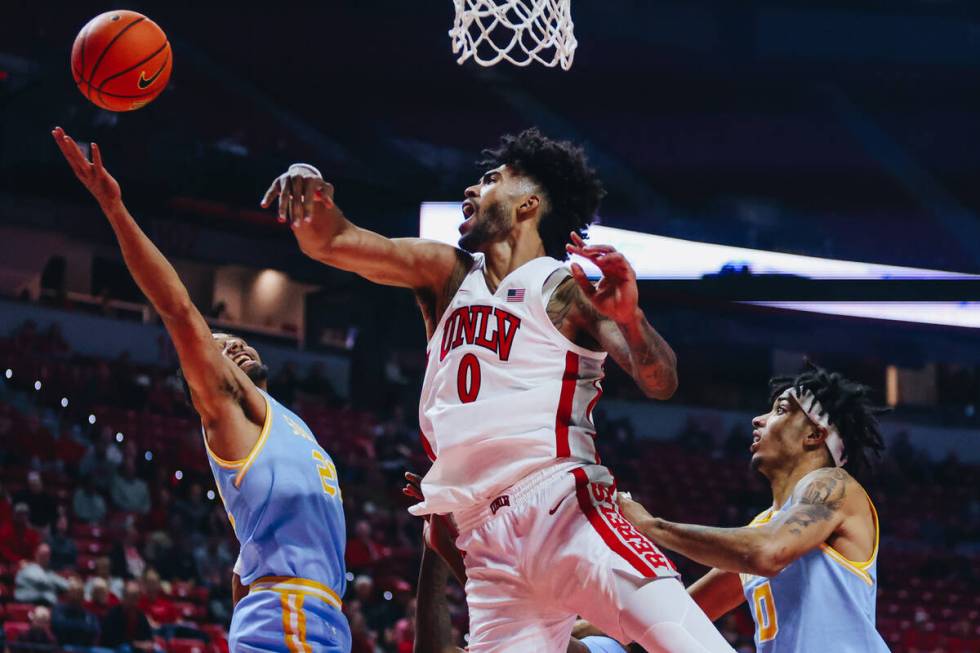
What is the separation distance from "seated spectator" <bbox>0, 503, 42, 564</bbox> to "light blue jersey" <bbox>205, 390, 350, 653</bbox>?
21.1ft

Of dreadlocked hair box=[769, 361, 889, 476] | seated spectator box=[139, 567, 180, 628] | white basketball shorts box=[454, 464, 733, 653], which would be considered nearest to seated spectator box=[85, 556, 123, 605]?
seated spectator box=[139, 567, 180, 628]

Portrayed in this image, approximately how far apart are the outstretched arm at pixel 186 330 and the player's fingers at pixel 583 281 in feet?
4.14

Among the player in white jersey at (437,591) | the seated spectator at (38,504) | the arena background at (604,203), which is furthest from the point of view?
the arena background at (604,203)

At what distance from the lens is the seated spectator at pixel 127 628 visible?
28.5 feet

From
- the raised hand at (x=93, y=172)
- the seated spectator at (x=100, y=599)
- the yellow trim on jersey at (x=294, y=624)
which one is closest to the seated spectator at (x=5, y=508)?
the seated spectator at (x=100, y=599)

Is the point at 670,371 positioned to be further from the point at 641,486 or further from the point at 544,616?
the point at 641,486

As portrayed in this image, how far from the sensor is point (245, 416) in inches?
160

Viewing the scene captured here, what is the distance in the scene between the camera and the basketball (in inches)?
167

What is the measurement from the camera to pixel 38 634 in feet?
27.5

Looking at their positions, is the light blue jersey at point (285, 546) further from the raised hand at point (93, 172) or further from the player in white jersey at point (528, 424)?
the raised hand at point (93, 172)

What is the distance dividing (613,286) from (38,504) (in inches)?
350

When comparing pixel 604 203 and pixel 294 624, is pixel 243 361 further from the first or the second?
pixel 604 203

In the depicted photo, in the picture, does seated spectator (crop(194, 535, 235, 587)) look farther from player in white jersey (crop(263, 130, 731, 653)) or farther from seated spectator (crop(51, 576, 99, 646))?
player in white jersey (crop(263, 130, 731, 653))

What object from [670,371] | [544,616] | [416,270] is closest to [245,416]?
[416,270]
